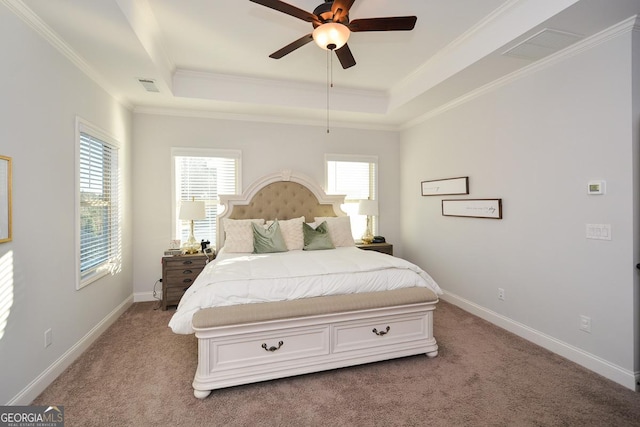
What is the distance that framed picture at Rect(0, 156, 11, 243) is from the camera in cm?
190

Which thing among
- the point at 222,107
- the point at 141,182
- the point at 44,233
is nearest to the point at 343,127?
the point at 222,107

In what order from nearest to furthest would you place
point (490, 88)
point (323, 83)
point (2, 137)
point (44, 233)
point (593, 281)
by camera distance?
1. point (2, 137)
2. point (44, 233)
3. point (593, 281)
4. point (490, 88)
5. point (323, 83)

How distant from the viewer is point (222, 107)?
14.0ft

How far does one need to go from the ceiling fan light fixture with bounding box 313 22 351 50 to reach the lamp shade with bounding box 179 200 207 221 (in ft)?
8.87

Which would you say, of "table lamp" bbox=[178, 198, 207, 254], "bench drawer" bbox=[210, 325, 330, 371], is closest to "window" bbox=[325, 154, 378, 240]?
"table lamp" bbox=[178, 198, 207, 254]

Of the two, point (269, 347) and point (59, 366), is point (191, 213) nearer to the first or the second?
point (59, 366)

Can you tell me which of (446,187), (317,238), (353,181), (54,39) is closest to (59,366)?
(54,39)

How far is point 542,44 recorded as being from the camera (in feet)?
8.57

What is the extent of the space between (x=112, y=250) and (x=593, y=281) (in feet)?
16.2

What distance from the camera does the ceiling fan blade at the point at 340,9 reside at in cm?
205

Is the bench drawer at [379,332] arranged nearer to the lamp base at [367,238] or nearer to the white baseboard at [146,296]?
the lamp base at [367,238]

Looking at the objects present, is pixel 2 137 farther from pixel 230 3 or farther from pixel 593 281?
pixel 593 281

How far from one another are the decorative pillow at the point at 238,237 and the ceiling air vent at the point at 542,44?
3.37 m

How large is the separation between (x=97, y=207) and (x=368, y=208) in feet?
11.7
